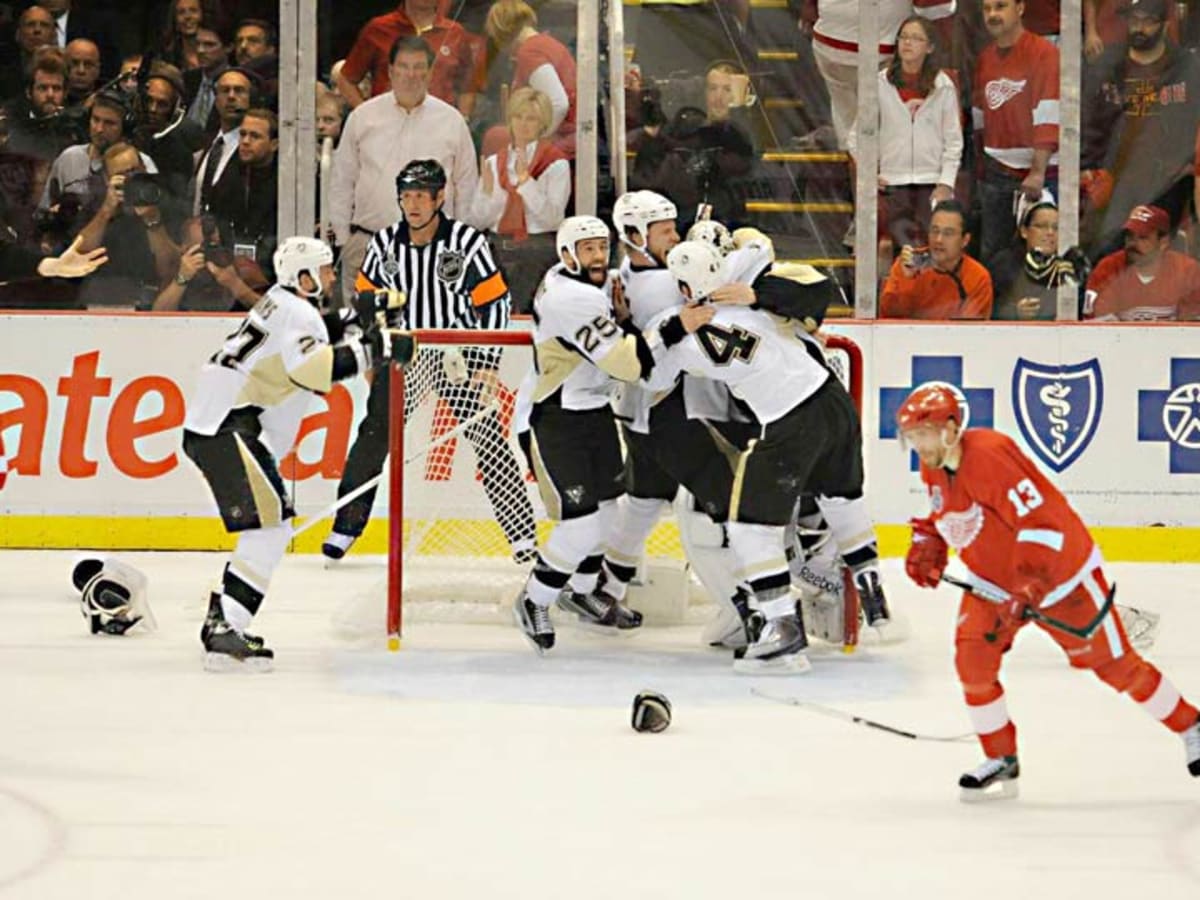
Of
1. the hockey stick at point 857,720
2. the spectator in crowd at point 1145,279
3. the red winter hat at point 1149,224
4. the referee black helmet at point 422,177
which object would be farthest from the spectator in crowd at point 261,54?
the hockey stick at point 857,720

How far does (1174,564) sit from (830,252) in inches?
70.9

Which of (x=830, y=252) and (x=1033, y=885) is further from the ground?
(x=830, y=252)

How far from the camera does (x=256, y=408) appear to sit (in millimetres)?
5746

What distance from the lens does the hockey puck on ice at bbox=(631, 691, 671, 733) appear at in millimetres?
4789

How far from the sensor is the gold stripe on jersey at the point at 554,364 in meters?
5.91

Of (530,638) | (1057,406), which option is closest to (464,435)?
(530,638)

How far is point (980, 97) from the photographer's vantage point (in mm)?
8344

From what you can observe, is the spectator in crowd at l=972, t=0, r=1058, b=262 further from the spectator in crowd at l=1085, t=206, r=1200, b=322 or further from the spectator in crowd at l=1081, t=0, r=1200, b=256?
the spectator in crowd at l=1085, t=206, r=1200, b=322

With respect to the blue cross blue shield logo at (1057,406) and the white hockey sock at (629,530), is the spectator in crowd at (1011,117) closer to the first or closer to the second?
the blue cross blue shield logo at (1057,406)

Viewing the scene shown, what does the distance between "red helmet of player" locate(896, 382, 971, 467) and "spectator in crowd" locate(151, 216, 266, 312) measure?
4.61 metres

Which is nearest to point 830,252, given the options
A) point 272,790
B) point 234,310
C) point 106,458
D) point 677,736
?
point 234,310

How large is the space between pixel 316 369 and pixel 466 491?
4.30 ft

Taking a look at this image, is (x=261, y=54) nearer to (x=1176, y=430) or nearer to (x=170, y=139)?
(x=170, y=139)

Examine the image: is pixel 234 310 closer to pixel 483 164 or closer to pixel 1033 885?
pixel 483 164
